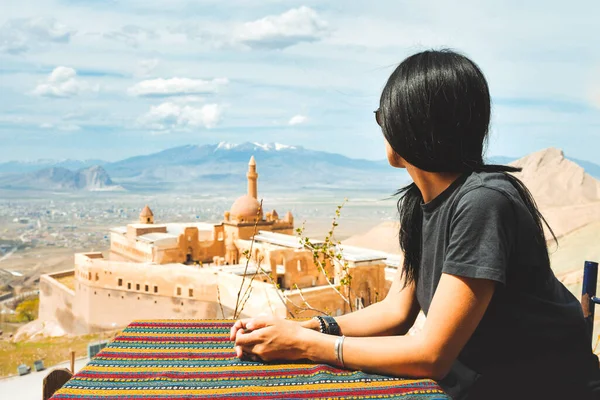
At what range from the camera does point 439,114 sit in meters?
1.75

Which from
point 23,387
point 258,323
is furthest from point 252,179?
point 258,323

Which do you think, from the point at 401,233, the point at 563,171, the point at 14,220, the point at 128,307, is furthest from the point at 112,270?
the point at 14,220

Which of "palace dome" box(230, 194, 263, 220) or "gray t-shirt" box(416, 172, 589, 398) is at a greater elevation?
"gray t-shirt" box(416, 172, 589, 398)

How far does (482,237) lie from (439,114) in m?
0.40

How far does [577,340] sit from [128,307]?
22883mm

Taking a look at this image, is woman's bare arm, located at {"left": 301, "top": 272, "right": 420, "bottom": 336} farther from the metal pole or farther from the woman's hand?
the metal pole

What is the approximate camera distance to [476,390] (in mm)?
1782

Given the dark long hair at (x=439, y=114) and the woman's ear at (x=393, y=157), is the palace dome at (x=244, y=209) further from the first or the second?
the dark long hair at (x=439, y=114)

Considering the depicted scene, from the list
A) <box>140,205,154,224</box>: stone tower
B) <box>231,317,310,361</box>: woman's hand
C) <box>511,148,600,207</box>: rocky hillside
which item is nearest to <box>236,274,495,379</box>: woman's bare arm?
<box>231,317,310,361</box>: woman's hand

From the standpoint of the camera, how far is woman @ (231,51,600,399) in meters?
1.67

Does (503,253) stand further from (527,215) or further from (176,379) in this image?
(176,379)

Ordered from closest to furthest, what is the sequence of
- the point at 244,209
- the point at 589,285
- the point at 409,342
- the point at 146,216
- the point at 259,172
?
the point at 409,342
the point at 589,285
the point at 244,209
the point at 146,216
the point at 259,172

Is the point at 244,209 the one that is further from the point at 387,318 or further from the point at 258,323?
the point at 258,323

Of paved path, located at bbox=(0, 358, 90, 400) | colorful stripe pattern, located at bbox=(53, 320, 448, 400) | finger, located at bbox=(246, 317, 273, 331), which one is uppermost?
finger, located at bbox=(246, 317, 273, 331)
